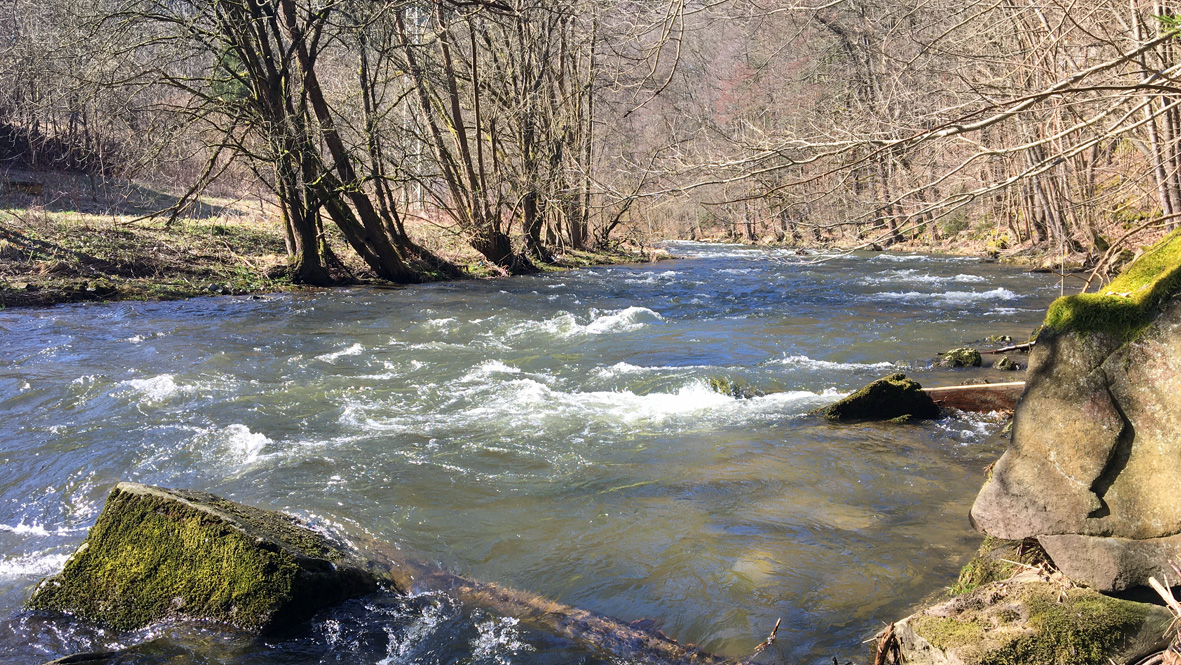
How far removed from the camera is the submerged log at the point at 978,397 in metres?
6.73

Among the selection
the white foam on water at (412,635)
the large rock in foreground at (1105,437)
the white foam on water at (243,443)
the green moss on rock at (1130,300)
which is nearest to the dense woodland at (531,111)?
the green moss on rock at (1130,300)

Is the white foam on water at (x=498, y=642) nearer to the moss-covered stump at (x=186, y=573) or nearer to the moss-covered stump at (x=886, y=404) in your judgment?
the moss-covered stump at (x=186, y=573)

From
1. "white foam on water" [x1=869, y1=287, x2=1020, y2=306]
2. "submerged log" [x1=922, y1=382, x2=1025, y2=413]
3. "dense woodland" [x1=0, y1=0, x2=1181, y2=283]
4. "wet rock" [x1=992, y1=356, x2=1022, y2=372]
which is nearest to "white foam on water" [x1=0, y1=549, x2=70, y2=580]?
"dense woodland" [x1=0, y1=0, x2=1181, y2=283]

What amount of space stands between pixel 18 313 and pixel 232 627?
10.6 m

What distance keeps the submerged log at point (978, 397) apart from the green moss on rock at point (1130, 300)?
3013mm

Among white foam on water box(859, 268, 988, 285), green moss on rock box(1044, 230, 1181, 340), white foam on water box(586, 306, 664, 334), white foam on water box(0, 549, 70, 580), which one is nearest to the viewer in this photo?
green moss on rock box(1044, 230, 1181, 340)

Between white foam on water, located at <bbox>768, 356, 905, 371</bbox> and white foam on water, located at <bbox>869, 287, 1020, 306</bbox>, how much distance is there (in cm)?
540

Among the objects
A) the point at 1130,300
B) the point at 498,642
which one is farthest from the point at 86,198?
the point at 1130,300

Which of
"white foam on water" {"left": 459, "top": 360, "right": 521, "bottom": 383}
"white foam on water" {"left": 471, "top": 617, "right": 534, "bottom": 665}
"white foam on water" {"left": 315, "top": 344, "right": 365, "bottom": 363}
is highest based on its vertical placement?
"white foam on water" {"left": 315, "top": 344, "right": 365, "bottom": 363}

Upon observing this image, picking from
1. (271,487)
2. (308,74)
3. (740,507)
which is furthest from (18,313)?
(740,507)

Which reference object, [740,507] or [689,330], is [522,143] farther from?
[740,507]

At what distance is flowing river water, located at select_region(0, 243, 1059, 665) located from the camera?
12.1ft

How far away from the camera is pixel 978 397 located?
685 cm

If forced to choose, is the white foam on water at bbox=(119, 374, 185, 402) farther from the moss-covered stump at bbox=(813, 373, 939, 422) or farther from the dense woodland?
the moss-covered stump at bbox=(813, 373, 939, 422)
